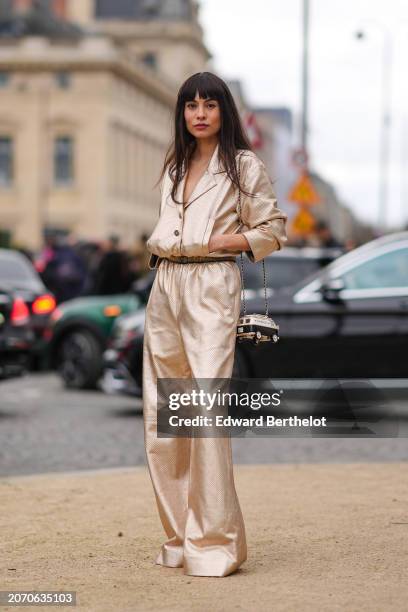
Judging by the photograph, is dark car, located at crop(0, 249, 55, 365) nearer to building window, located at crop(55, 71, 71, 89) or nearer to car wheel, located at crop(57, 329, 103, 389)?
car wheel, located at crop(57, 329, 103, 389)

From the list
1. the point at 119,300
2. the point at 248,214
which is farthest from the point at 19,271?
the point at 248,214

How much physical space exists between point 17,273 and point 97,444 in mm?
7516

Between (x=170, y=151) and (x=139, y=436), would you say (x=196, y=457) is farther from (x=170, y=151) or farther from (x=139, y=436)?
(x=139, y=436)

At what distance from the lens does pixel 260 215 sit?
5.72 m

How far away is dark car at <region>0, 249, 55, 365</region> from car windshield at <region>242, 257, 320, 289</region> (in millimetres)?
3124

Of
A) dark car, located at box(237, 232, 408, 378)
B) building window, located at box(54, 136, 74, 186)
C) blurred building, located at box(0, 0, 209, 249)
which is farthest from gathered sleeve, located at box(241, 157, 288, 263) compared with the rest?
building window, located at box(54, 136, 74, 186)

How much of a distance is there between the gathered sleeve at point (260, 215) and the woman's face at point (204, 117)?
20 cm

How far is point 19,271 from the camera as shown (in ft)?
61.6

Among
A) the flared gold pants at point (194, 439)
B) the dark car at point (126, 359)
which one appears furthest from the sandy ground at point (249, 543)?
the dark car at point (126, 359)

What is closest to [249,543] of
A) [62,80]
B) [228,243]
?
[228,243]

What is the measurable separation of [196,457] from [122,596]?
64 centimetres

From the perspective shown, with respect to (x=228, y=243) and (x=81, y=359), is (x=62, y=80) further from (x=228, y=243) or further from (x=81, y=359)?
(x=228, y=243)

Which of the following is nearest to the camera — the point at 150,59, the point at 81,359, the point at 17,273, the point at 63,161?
the point at 81,359

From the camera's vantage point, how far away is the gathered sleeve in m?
5.68
